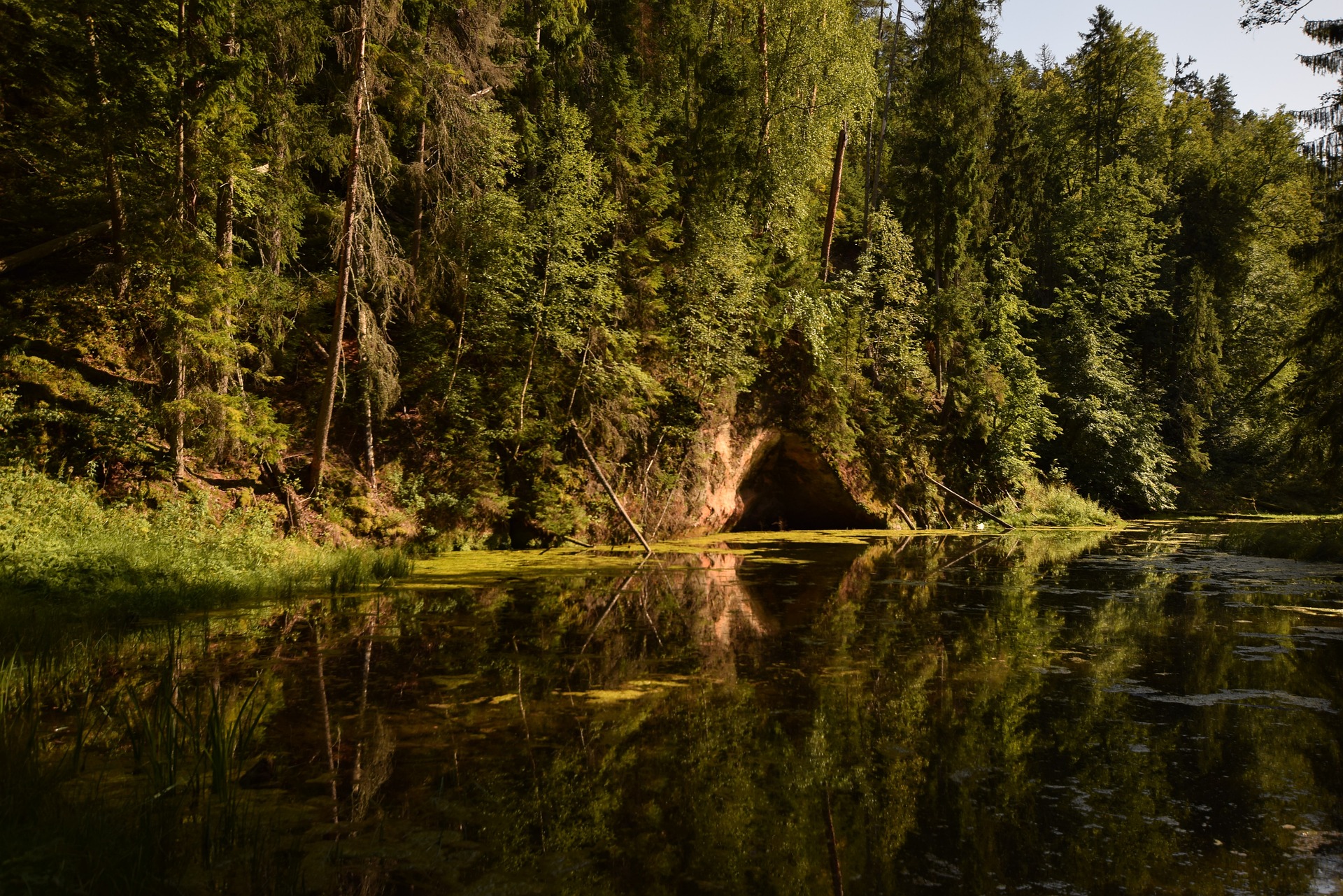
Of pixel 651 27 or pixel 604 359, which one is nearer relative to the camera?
pixel 604 359

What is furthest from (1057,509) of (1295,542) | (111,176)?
(111,176)

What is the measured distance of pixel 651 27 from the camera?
990 inches

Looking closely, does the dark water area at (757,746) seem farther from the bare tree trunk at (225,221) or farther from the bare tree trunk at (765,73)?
the bare tree trunk at (765,73)

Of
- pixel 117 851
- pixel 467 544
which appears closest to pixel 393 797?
pixel 117 851

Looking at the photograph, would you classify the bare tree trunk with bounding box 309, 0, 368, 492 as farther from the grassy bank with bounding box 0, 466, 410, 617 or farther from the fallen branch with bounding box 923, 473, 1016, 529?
the fallen branch with bounding box 923, 473, 1016, 529

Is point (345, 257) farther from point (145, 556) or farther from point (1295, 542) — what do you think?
point (1295, 542)

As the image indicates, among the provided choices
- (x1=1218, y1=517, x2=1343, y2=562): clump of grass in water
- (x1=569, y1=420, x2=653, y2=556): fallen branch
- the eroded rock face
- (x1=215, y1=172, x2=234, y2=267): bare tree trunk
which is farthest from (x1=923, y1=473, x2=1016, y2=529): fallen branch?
(x1=215, y1=172, x2=234, y2=267): bare tree trunk

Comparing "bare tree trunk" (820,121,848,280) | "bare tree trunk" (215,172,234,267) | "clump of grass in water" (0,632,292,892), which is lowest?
"clump of grass in water" (0,632,292,892)

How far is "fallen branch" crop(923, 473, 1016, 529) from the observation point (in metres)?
24.0

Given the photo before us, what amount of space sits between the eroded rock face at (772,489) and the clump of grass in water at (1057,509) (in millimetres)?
6769

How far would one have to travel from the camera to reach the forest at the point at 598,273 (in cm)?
1173

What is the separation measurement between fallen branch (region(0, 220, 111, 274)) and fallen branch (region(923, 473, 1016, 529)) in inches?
845

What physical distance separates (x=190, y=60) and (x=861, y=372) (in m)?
19.6

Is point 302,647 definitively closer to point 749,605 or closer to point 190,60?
point 749,605
